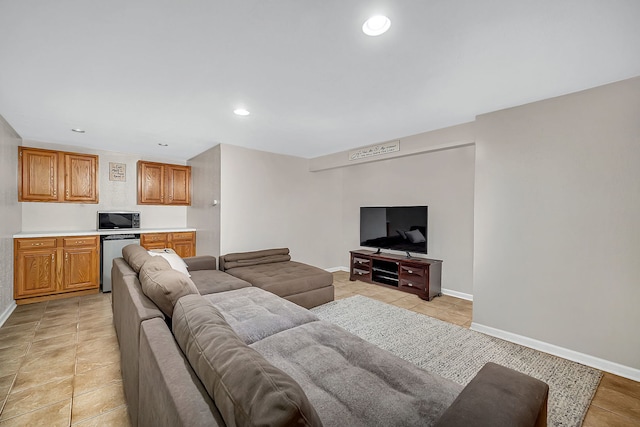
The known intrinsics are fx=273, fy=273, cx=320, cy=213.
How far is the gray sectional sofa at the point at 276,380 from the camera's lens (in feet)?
2.50

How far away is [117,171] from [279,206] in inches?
117

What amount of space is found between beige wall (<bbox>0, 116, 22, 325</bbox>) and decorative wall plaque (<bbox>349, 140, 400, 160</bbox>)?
447cm

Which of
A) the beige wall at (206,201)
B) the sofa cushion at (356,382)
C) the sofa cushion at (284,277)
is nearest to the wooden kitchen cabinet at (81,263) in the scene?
the beige wall at (206,201)

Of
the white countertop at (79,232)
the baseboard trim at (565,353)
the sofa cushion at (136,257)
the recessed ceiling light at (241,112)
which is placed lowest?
the baseboard trim at (565,353)

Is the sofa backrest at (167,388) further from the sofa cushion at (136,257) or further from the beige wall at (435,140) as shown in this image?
the beige wall at (435,140)

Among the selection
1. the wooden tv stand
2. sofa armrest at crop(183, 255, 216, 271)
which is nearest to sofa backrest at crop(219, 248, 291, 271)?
sofa armrest at crop(183, 255, 216, 271)

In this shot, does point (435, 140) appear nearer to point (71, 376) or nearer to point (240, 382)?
point (240, 382)

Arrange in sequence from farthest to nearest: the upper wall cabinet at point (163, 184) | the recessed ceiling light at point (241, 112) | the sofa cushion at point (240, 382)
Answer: the upper wall cabinet at point (163, 184) → the recessed ceiling light at point (241, 112) → the sofa cushion at point (240, 382)

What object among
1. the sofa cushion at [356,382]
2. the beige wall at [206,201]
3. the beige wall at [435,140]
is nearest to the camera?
the sofa cushion at [356,382]

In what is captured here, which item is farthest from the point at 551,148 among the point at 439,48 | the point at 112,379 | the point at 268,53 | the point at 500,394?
the point at 112,379

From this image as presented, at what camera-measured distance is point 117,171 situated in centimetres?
493

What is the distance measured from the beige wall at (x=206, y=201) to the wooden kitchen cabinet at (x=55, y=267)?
1.52m

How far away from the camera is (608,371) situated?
2264 mm

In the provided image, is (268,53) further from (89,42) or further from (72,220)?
(72,220)
